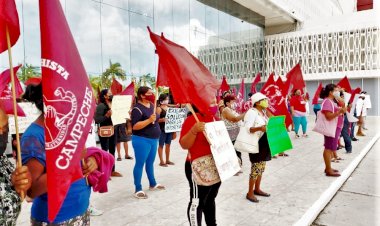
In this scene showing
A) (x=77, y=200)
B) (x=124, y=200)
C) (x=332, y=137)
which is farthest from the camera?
(x=332, y=137)

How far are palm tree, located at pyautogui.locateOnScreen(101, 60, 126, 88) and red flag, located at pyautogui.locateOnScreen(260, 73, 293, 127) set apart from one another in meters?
7.69

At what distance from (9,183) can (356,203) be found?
4.54 metres

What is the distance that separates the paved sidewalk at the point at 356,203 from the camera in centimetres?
385

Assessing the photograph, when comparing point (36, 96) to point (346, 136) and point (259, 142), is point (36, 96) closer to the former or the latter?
point (259, 142)

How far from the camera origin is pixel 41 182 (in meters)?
1.62

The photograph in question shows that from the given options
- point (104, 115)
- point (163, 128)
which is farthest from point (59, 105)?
point (163, 128)

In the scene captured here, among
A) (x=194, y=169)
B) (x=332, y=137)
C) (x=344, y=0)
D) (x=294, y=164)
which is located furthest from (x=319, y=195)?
(x=344, y=0)

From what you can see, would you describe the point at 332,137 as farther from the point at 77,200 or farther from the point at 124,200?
the point at 77,200

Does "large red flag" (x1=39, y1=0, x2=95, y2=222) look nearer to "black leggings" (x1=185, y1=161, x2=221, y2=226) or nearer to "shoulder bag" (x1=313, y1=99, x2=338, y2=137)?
"black leggings" (x1=185, y1=161, x2=221, y2=226)

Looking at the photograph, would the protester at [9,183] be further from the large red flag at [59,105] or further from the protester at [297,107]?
the protester at [297,107]

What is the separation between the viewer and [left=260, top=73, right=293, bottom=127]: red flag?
6.22m

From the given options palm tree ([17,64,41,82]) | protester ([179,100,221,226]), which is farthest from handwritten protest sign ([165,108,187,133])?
palm tree ([17,64,41,82])

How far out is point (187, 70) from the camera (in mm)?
2736

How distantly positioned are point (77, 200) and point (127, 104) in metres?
4.40
